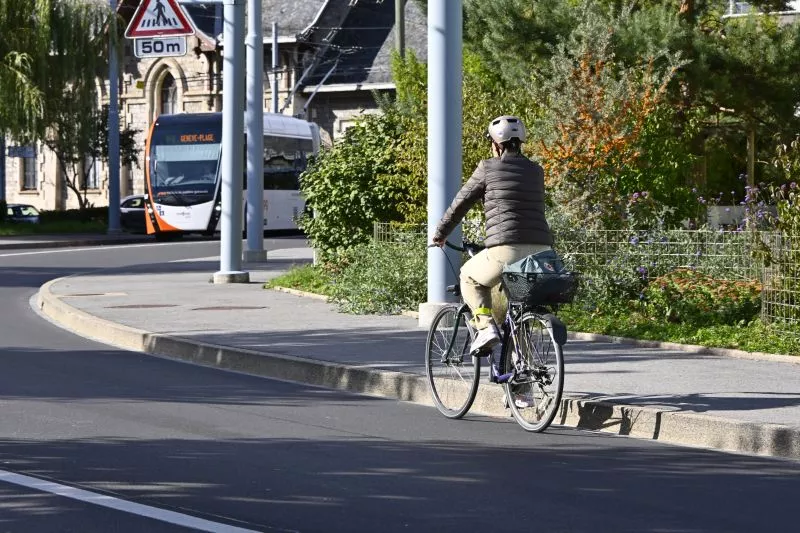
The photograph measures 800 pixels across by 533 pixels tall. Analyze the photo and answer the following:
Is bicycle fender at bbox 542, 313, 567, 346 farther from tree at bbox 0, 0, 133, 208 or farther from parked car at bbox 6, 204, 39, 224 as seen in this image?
parked car at bbox 6, 204, 39, 224

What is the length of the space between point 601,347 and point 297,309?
525 cm

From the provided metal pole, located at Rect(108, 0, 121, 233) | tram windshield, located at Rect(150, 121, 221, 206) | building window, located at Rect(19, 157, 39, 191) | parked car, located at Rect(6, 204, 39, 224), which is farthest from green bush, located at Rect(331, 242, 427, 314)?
building window, located at Rect(19, 157, 39, 191)

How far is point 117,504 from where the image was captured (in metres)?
7.30

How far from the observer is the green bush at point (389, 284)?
57.6 ft

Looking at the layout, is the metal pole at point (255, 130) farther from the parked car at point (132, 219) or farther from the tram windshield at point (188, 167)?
the parked car at point (132, 219)

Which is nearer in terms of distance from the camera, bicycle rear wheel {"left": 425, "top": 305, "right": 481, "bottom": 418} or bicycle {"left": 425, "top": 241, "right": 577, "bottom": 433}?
bicycle {"left": 425, "top": 241, "right": 577, "bottom": 433}

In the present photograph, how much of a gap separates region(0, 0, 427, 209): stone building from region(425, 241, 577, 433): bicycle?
49345mm

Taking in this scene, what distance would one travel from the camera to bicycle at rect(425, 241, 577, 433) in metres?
9.58

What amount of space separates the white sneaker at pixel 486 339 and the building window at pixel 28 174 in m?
65.1

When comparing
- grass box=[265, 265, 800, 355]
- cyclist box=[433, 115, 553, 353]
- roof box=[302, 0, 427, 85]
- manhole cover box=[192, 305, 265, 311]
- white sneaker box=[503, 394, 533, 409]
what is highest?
roof box=[302, 0, 427, 85]

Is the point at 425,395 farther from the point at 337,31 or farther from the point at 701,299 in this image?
the point at 337,31

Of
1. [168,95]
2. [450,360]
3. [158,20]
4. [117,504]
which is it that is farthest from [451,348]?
[168,95]

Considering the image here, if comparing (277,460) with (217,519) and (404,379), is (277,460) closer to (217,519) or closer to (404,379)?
(217,519)

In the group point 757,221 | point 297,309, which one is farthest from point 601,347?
point 297,309
